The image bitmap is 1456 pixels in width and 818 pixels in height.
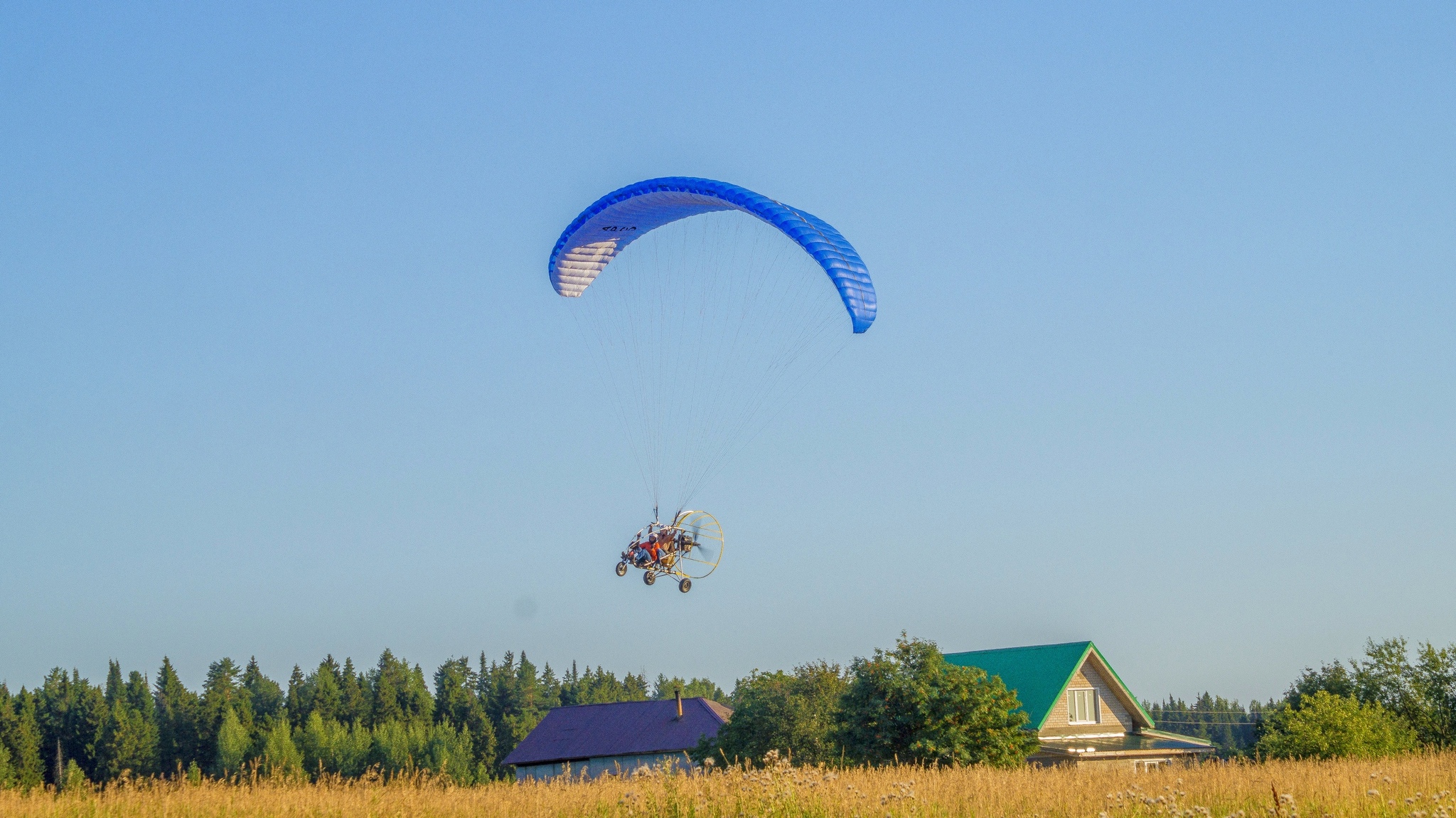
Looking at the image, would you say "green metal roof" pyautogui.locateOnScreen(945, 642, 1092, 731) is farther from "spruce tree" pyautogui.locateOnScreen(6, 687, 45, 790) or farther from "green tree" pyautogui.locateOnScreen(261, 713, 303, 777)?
"spruce tree" pyautogui.locateOnScreen(6, 687, 45, 790)

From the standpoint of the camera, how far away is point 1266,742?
79.9 feet

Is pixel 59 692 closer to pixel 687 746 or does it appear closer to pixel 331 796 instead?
pixel 687 746

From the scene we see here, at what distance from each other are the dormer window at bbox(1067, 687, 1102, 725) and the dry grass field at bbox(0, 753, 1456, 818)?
19.5m

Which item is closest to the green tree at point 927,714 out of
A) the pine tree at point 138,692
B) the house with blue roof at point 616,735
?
the house with blue roof at point 616,735

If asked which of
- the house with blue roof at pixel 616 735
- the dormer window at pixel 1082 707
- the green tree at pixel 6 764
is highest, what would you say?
the dormer window at pixel 1082 707

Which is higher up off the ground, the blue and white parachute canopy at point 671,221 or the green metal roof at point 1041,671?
the blue and white parachute canopy at point 671,221

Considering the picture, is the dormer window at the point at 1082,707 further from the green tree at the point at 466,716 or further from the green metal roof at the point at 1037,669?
the green tree at the point at 466,716

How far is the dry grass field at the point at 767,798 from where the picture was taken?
9.59m

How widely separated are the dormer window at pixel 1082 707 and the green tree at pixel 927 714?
7463 mm

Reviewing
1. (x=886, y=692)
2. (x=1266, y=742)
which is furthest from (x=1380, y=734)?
(x=886, y=692)

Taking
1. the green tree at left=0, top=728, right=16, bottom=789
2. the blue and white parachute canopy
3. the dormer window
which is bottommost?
the green tree at left=0, top=728, right=16, bottom=789

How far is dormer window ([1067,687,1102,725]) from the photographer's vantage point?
3155 centimetres

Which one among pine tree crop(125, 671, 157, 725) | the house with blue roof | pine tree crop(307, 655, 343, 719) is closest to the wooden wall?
the house with blue roof

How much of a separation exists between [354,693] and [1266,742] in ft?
280
